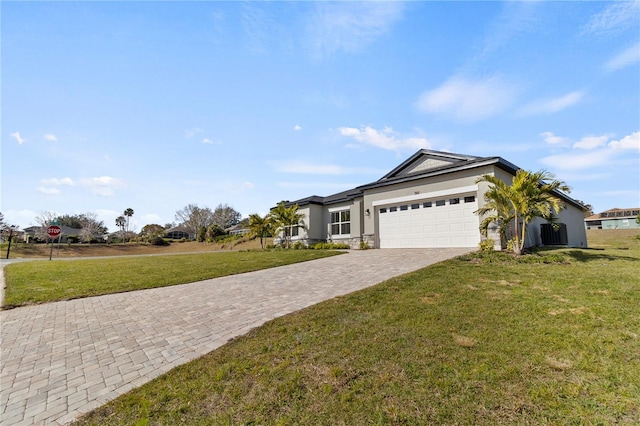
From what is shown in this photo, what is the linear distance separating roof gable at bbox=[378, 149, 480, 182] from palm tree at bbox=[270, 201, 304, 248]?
8039 millimetres

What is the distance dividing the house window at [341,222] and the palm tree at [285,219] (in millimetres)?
2763

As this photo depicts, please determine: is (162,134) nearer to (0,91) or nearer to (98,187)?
(0,91)

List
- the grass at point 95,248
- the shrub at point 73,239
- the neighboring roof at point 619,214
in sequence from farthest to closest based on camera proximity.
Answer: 1. the neighboring roof at point 619,214
2. the shrub at point 73,239
3. the grass at point 95,248

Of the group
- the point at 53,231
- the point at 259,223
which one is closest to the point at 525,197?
the point at 259,223

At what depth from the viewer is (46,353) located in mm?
4086

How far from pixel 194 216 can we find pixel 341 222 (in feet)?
154

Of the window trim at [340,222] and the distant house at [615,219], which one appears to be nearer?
Result: the window trim at [340,222]

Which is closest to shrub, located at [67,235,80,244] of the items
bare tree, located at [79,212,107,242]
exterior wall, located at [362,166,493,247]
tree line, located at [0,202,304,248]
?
tree line, located at [0,202,304,248]

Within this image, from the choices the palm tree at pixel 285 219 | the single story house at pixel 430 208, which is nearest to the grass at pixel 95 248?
the palm tree at pixel 285 219

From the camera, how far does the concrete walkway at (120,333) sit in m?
3.05

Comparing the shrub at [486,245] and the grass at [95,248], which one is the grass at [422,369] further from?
the grass at [95,248]

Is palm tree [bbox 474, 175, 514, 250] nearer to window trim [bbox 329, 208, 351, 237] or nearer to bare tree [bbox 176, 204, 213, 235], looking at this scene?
window trim [bbox 329, 208, 351, 237]

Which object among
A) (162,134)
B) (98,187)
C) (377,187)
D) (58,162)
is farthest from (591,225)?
(98,187)

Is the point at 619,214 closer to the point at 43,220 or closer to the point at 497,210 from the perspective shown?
the point at 497,210
